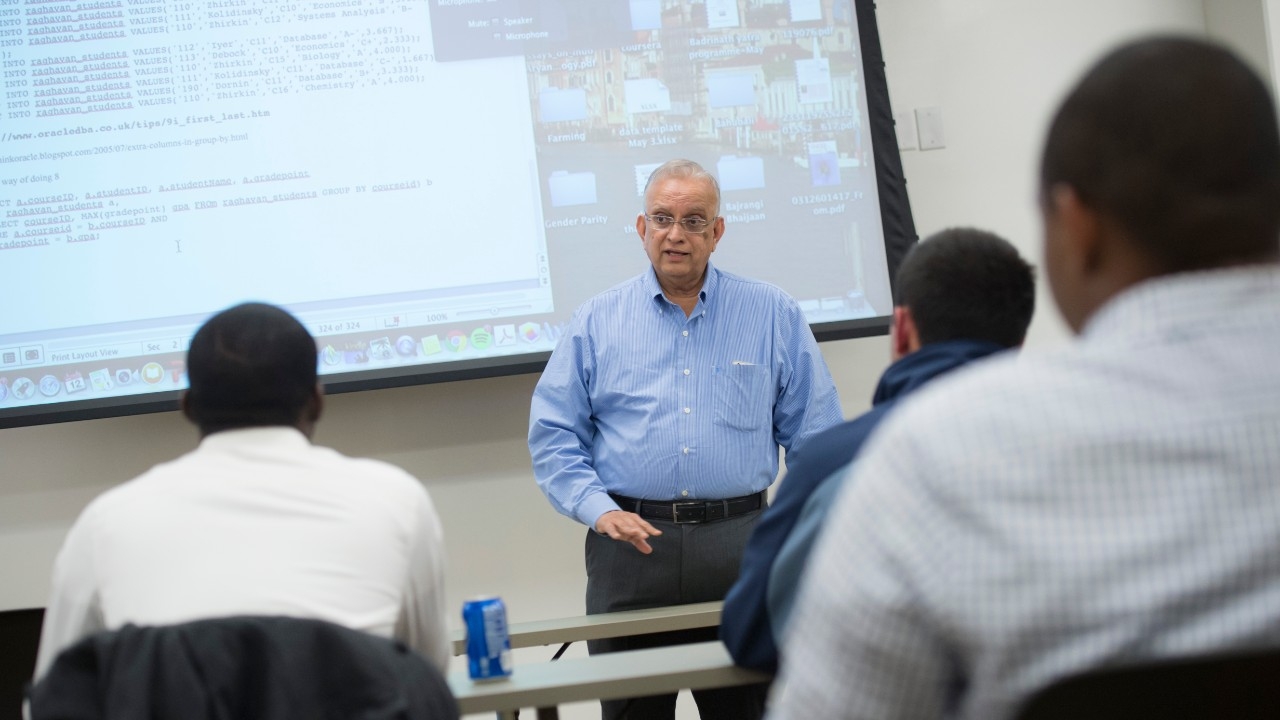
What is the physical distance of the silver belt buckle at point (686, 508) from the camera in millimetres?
2689

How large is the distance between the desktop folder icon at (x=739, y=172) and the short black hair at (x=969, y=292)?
6.33ft

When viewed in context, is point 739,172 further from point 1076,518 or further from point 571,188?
point 1076,518

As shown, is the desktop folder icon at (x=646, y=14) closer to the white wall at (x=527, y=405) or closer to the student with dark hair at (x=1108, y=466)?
the white wall at (x=527, y=405)

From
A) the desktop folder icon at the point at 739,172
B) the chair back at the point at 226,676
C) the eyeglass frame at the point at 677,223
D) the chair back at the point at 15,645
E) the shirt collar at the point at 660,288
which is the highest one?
the desktop folder icon at the point at 739,172

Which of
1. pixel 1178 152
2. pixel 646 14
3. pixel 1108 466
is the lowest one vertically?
pixel 1108 466

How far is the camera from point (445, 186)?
333 cm

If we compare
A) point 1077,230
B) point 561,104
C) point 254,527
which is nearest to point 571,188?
point 561,104

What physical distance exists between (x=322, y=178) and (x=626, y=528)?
1589mm

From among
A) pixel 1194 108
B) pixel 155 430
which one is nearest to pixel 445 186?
pixel 155 430

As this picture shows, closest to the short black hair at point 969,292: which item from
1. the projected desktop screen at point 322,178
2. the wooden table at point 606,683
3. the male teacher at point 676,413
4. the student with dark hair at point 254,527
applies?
the wooden table at point 606,683

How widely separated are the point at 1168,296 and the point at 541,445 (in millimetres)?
2041

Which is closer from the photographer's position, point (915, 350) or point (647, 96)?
point (915, 350)

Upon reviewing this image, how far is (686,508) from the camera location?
270 cm

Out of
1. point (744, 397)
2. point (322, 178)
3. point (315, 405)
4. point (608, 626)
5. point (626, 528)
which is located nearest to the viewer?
point (315, 405)
